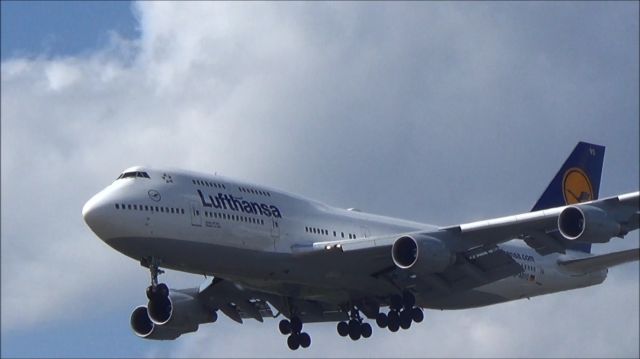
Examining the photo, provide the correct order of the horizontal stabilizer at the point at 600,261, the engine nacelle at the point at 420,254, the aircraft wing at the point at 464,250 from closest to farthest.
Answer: the aircraft wing at the point at 464,250 < the engine nacelle at the point at 420,254 < the horizontal stabilizer at the point at 600,261

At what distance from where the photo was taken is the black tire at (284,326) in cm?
6594

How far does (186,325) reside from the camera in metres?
65.8

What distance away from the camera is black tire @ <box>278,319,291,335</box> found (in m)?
65.9

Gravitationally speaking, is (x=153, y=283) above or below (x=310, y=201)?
below

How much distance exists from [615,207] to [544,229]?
9.53 ft

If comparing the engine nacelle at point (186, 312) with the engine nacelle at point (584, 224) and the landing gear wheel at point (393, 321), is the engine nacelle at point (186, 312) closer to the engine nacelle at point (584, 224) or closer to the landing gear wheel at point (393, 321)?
the landing gear wheel at point (393, 321)

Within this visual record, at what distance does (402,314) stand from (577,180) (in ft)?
48.3

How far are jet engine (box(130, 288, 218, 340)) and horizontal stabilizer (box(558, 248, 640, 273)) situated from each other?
16.1 meters

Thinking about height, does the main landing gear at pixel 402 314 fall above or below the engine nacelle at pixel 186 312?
below

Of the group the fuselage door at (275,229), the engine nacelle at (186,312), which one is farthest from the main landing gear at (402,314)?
the engine nacelle at (186,312)

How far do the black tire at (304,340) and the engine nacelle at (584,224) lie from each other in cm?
1349

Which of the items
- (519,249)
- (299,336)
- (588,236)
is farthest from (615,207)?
(299,336)

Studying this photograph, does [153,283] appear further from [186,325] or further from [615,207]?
[615,207]

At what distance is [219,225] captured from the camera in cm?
5834
